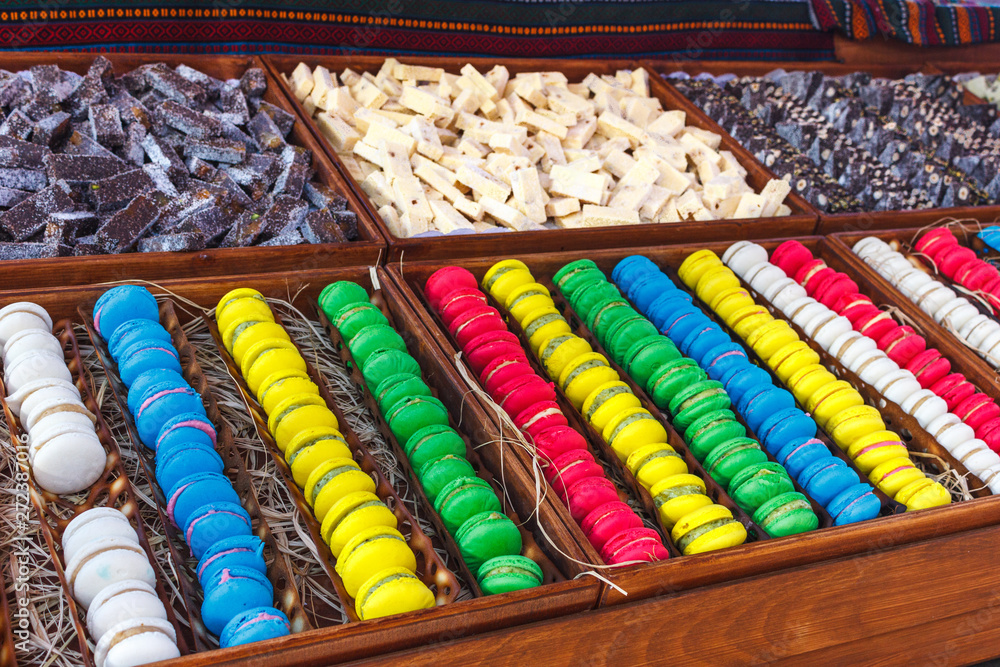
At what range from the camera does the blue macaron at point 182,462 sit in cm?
144

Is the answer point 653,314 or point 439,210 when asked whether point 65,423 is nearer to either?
point 439,210

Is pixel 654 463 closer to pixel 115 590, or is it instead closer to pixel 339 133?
pixel 115 590

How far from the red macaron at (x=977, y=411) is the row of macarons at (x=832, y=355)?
0.39ft

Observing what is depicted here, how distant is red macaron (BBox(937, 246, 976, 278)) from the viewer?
2438 millimetres

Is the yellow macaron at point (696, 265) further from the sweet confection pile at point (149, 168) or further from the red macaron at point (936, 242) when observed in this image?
the sweet confection pile at point (149, 168)

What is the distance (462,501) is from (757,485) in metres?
0.61

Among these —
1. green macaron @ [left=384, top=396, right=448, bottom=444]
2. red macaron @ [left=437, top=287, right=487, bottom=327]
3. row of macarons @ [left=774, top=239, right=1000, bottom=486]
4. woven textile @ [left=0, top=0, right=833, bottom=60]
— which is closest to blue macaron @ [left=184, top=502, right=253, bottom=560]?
green macaron @ [left=384, top=396, right=448, bottom=444]

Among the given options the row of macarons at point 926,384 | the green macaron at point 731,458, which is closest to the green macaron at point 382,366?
the green macaron at point 731,458

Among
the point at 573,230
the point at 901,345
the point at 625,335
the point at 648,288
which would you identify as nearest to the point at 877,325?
the point at 901,345

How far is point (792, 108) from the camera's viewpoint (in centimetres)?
335

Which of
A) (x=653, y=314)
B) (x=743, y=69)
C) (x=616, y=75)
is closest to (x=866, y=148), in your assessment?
(x=743, y=69)

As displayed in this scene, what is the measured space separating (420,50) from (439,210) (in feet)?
3.43

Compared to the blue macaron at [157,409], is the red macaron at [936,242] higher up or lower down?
higher up

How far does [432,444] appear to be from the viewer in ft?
5.16
